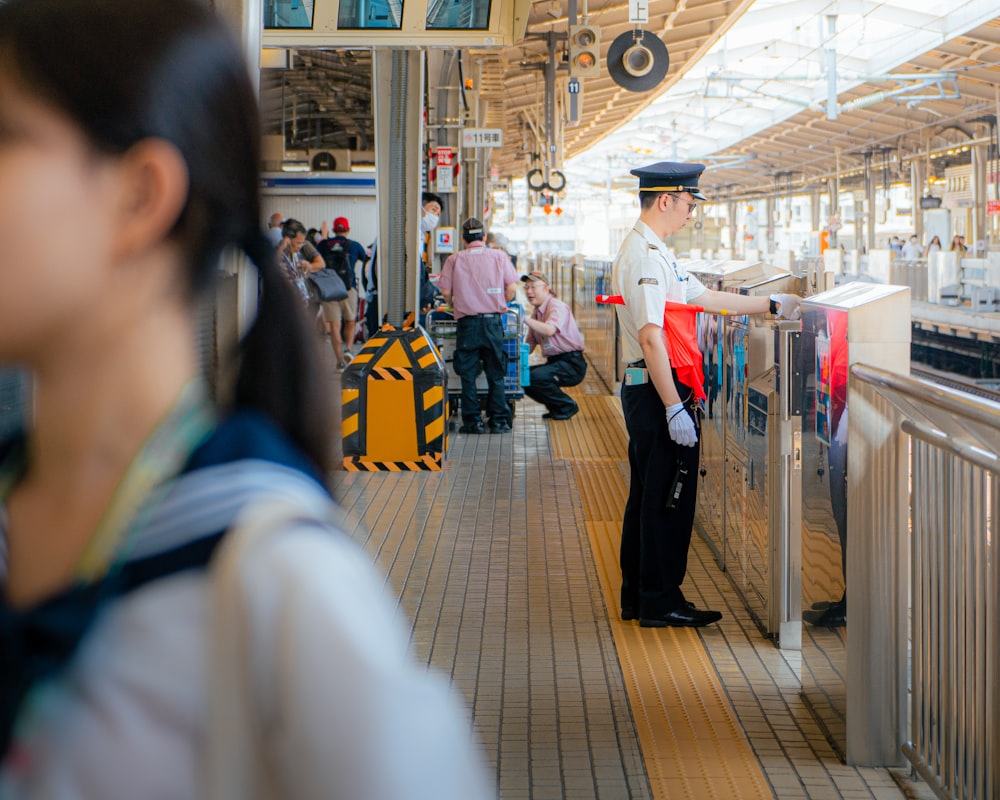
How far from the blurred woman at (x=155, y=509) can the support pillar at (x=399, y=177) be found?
8199 millimetres

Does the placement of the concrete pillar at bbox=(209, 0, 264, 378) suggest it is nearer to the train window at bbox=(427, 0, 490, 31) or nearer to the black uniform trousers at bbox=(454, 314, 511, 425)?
the train window at bbox=(427, 0, 490, 31)

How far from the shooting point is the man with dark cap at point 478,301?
970 cm

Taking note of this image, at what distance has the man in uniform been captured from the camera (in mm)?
4727

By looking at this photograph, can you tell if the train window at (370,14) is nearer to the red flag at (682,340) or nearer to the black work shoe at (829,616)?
the red flag at (682,340)

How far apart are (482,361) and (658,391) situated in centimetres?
540

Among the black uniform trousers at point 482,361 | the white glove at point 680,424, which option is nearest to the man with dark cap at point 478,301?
the black uniform trousers at point 482,361

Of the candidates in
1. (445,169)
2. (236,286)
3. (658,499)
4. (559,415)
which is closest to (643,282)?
(658,499)

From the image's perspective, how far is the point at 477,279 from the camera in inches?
381

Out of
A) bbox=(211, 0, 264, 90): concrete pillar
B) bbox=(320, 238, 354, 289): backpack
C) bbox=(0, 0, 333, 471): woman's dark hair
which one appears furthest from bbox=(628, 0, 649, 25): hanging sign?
bbox=(0, 0, 333, 471): woman's dark hair

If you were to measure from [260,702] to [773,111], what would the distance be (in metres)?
33.4

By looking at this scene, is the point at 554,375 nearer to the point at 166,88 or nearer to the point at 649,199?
the point at 649,199

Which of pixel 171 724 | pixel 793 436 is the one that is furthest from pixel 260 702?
pixel 793 436

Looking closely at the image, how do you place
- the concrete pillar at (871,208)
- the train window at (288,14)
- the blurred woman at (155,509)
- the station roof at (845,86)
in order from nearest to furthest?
the blurred woman at (155,509), the train window at (288,14), the station roof at (845,86), the concrete pillar at (871,208)

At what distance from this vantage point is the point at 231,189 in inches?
33.3
